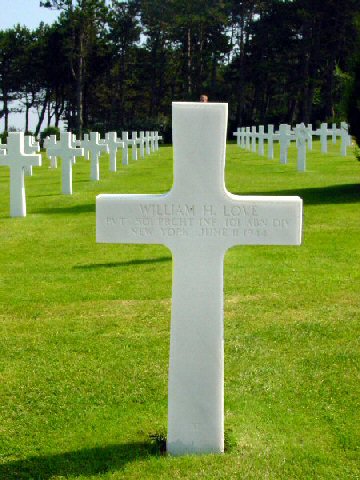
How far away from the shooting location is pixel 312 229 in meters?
11.0

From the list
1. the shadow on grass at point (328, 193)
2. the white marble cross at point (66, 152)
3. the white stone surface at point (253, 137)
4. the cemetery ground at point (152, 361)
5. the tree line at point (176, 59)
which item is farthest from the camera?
the tree line at point (176, 59)

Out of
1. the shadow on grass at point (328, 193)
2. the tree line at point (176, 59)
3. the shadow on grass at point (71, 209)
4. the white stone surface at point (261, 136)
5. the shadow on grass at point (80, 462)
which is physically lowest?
the shadow on grass at point (71, 209)

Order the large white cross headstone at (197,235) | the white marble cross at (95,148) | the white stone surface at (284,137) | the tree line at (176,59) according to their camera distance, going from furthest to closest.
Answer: the tree line at (176,59), the white stone surface at (284,137), the white marble cross at (95,148), the large white cross headstone at (197,235)

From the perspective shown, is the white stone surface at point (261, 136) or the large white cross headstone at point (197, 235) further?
the white stone surface at point (261, 136)

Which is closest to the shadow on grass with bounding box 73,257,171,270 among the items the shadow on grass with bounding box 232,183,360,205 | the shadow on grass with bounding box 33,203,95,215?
the shadow on grass with bounding box 33,203,95,215

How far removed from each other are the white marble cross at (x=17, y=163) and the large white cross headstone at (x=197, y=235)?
922 cm

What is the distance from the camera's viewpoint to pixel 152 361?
5.48 m

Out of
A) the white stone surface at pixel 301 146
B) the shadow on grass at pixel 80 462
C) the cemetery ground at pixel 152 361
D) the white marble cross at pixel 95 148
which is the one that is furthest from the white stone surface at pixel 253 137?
the shadow on grass at pixel 80 462

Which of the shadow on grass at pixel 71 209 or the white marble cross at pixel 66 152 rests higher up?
the white marble cross at pixel 66 152

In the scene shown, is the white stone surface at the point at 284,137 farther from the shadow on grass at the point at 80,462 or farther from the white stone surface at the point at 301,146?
the shadow on grass at the point at 80,462

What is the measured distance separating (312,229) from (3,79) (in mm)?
51452

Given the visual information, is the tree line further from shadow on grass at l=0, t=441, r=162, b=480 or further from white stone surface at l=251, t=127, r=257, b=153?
shadow on grass at l=0, t=441, r=162, b=480

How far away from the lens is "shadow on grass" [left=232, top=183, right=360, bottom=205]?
1442 centimetres

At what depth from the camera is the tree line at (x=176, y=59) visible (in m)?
50.2
